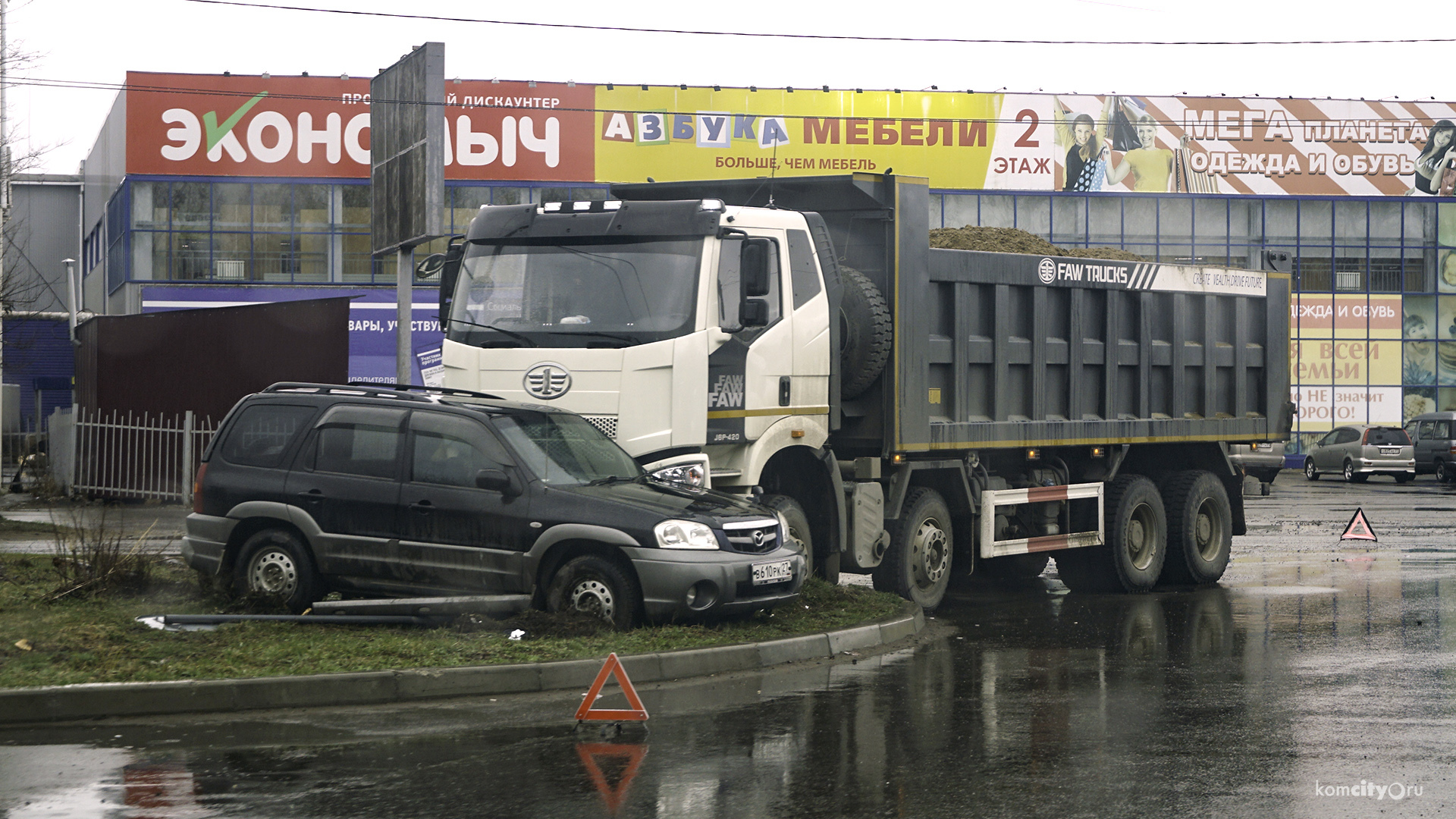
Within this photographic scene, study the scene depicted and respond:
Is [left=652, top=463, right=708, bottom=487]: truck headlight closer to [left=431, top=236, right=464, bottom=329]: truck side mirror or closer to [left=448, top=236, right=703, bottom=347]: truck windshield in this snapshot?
[left=448, top=236, right=703, bottom=347]: truck windshield

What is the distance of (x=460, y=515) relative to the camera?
33.4 feet

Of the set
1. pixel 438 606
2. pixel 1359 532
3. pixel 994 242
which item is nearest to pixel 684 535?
pixel 438 606

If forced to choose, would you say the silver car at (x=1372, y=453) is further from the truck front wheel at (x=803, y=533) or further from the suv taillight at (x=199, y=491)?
the suv taillight at (x=199, y=491)

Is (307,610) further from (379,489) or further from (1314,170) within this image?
(1314,170)

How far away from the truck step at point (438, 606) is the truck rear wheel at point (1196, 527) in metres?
8.10

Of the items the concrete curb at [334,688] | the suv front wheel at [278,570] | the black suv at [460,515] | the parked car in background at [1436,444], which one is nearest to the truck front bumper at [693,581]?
the black suv at [460,515]

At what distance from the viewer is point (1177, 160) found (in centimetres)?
4912

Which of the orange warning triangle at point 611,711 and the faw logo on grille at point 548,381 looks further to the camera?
the faw logo on grille at point 548,381

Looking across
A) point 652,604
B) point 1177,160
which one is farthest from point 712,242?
point 1177,160

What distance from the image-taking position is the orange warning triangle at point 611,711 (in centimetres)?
757

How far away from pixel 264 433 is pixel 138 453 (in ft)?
48.3

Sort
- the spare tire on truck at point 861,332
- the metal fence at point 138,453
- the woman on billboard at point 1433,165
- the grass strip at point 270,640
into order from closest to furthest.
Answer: the grass strip at point 270,640
the spare tire on truck at point 861,332
the metal fence at point 138,453
the woman on billboard at point 1433,165

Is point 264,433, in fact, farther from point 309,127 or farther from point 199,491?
point 309,127

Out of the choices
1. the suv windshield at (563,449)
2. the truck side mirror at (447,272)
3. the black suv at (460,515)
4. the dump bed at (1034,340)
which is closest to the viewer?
the black suv at (460,515)
